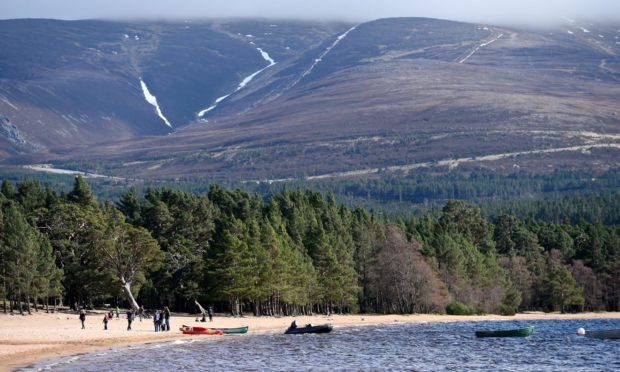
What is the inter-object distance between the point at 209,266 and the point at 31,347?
4354 centimetres

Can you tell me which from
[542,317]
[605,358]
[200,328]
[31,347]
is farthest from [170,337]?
[542,317]

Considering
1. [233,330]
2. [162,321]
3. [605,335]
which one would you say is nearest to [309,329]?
[233,330]

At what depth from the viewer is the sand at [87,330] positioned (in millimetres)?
70581

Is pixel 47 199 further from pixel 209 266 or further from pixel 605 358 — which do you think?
pixel 605 358

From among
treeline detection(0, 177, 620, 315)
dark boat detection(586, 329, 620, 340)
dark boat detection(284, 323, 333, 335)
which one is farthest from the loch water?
treeline detection(0, 177, 620, 315)

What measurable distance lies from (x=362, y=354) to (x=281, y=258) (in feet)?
140

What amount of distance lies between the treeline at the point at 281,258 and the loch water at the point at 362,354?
62.1 feet

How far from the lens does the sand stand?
70581 mm

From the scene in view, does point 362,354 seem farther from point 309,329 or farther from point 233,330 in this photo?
point 233,330

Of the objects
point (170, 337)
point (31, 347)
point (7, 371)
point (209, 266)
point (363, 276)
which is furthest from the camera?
point (363, 276)

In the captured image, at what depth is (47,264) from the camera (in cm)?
10825

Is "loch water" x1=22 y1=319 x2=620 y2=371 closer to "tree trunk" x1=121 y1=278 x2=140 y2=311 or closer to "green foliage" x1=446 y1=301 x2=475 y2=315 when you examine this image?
"tree trunk" x1=121 y1=278 x2=140 y2=311

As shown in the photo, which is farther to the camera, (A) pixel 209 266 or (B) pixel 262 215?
(B) pixel 262 215

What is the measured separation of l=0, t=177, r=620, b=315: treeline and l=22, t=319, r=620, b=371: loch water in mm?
18918
